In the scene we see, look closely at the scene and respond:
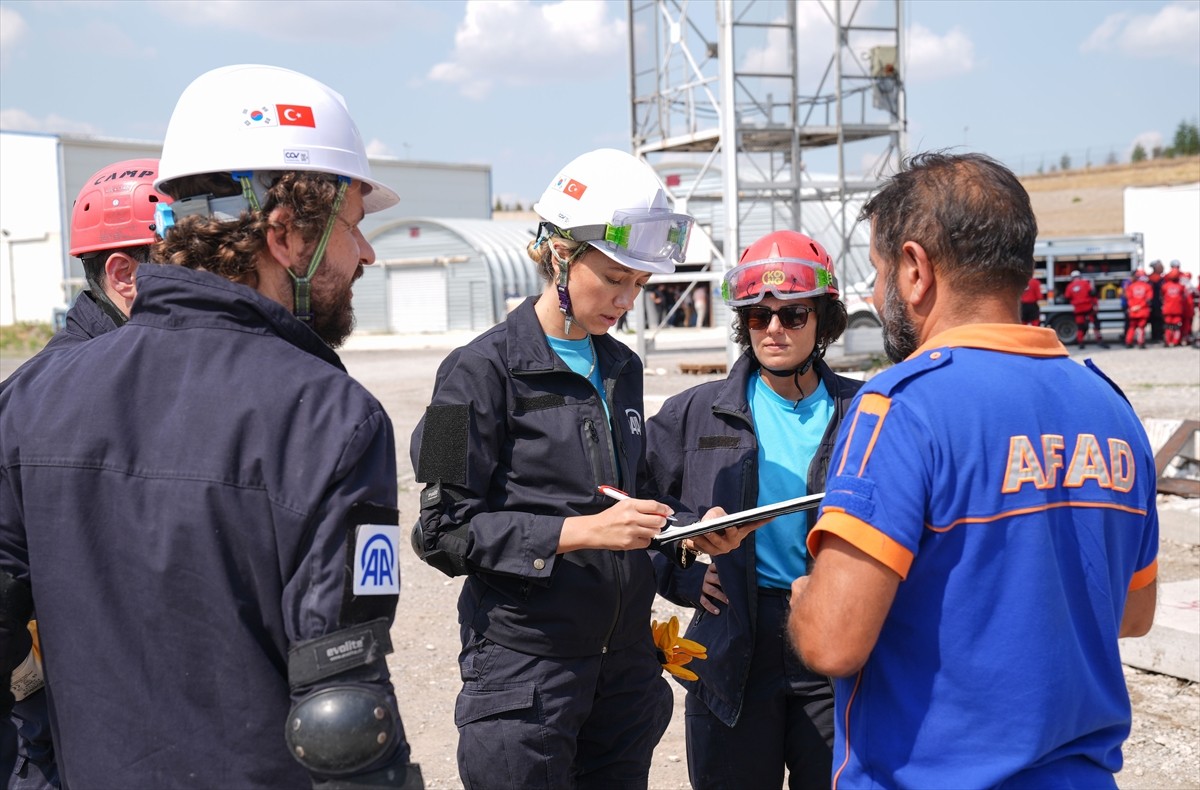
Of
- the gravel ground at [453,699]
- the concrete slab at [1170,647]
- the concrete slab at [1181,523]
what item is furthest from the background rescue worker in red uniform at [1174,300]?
the concrete slab at [1170,647]

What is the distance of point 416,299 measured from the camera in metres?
41.4

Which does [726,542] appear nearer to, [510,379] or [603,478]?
[603,478]

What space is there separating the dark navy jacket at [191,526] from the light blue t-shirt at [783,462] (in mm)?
1800

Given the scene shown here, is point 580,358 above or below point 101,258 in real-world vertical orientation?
below

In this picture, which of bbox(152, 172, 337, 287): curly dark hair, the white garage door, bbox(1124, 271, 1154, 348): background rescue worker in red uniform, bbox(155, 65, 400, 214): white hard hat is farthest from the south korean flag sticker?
the white garage door

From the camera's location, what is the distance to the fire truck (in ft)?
86.5

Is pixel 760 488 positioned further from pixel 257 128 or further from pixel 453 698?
pixel 453 698

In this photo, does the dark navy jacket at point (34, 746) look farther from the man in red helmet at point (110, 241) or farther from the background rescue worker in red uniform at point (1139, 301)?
the background rescue worker in red uniform at point (1139, 301)

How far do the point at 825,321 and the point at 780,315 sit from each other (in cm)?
19

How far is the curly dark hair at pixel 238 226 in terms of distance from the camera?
1.91 meters

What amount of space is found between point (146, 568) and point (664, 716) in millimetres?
1856

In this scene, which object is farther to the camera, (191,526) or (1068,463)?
(1068,463)

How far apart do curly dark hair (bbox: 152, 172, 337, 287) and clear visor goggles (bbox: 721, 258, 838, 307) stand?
1.88 m

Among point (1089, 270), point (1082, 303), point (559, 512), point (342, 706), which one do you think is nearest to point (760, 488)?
point (559, 512)
